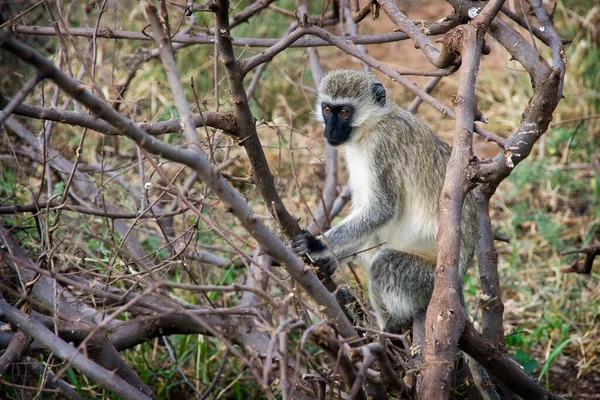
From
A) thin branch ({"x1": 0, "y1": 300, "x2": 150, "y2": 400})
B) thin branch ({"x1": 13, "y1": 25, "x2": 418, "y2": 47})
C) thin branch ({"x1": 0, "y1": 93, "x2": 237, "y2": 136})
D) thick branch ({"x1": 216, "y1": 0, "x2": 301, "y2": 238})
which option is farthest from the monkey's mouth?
thin branch ({"x1": 0, "y1": 300, "x2": 150, "y2": 400})

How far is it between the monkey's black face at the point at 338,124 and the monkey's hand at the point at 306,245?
923mm

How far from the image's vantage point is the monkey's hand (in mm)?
3814

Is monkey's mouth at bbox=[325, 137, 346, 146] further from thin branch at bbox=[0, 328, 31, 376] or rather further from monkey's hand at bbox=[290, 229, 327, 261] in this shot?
thin branch at bbox=[0, 328, 31, 376]

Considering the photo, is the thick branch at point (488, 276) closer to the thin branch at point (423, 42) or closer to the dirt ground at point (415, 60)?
the thin branch at point (423, 42)

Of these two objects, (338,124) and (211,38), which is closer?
(211,38)

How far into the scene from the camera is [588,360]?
5.20 meters

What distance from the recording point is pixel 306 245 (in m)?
3.86

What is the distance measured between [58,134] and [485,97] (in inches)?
188

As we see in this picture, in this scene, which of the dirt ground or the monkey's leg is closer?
the monkey's leg

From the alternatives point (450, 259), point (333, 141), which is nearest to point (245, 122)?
point (450, 259)

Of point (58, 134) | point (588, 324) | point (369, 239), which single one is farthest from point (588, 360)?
point (58, 134)

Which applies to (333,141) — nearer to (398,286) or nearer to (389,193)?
(389,193)

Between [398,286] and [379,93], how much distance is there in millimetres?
1262

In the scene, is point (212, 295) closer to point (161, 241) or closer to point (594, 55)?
point (161, 241)
